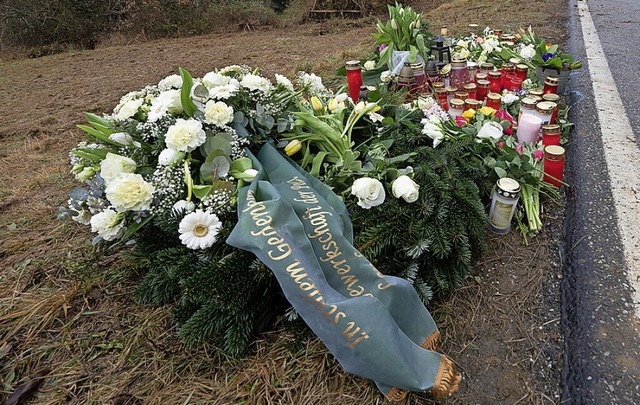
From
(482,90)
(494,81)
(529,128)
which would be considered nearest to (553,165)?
(529,128)

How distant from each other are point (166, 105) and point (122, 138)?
250mm

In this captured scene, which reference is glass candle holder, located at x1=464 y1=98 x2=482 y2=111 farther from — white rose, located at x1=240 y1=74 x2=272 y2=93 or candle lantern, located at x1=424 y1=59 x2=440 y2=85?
white rose, located at x1=240 y1=74 x2=272 y2=93

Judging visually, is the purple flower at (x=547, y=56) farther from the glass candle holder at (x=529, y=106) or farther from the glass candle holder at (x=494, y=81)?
the glass candle holder at (x=529, y=106)

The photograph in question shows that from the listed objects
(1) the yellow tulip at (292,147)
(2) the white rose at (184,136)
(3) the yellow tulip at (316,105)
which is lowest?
(1) the yellow tulip at (292,147)

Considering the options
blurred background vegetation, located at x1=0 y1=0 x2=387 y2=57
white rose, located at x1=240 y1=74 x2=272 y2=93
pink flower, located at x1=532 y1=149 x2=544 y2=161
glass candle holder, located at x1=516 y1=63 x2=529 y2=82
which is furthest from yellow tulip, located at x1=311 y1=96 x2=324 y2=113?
blurred background vegetation, located at x1=0 y1=0 x2=387 y2=57

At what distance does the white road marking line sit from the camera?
1600mm

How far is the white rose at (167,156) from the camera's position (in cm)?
166

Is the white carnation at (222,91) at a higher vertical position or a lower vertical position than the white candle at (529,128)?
higher

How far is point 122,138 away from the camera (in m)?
1.81

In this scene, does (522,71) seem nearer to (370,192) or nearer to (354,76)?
(354,76)

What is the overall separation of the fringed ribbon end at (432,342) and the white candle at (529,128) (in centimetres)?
143

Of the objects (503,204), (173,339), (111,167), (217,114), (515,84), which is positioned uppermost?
(217,114)

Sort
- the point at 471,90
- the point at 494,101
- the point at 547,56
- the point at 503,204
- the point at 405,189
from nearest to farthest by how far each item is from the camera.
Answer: the point at 405,189 < the point at 503,204 < the point at 494,101 < the point at 471,90 < the point at 547,56

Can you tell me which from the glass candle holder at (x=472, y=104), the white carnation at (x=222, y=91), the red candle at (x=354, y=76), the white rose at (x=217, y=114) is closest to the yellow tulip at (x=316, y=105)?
the white carnation at (x=222, y=91)
